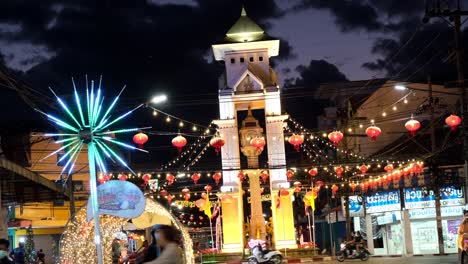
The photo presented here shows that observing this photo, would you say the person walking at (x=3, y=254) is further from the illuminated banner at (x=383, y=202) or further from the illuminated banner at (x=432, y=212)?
the illuminated banner at (x=383, y=202)

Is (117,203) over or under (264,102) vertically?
under

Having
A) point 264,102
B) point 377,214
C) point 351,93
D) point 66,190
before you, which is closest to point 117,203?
point 66,190

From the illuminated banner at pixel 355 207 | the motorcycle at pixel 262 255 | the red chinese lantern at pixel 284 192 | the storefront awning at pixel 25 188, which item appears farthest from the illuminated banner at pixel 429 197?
the storefront awning at pixel 25 188

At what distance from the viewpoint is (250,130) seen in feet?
120

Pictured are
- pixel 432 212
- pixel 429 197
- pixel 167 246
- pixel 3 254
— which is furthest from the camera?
pixel 432 212

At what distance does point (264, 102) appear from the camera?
38.2 metres

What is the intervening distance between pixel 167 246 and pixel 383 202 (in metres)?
33.3

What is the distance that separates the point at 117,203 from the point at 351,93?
127 feet

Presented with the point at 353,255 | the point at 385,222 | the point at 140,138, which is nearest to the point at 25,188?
the point at 140,138

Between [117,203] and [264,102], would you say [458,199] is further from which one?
[117,203]

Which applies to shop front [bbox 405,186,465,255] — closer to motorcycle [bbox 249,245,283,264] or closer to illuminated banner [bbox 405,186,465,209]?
illuminated banner [bbox 405,186,465,209]

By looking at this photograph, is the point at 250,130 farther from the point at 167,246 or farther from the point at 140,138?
the point at 167,246

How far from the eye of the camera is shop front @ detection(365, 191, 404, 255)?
38.8 metres

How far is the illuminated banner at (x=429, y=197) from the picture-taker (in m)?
35.2
